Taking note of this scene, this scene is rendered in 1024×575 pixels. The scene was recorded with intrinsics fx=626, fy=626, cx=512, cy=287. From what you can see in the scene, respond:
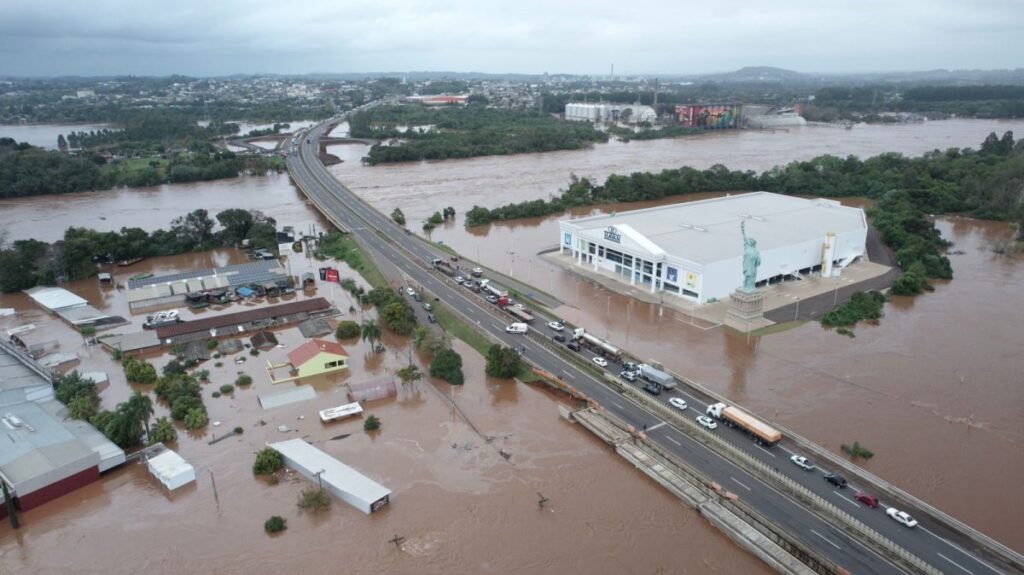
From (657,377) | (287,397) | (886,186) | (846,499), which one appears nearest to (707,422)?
(657,377)

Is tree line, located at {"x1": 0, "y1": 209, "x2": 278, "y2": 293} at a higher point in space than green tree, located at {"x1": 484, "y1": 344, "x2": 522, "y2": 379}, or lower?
higher

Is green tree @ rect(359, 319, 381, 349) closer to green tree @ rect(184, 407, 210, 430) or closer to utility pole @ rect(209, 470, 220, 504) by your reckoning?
green tree @ rect(184, 407, 210, 430)

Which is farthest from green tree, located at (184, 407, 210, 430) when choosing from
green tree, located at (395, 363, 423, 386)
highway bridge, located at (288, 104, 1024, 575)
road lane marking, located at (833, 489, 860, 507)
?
road lane marking, located at (833, 489, 860, 507)

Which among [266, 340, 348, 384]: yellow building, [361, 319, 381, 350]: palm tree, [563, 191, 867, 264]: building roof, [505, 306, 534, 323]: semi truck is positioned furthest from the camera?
[563, 191, 867, 264]: building roof

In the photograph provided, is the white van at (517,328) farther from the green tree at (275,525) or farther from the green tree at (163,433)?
the green tree at (163,433)

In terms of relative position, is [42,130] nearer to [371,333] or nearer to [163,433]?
[371,333]

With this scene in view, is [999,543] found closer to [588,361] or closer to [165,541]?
[588,361]

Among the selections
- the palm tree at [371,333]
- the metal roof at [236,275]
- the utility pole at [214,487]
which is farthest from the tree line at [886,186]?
the utility pole at [214,487]
